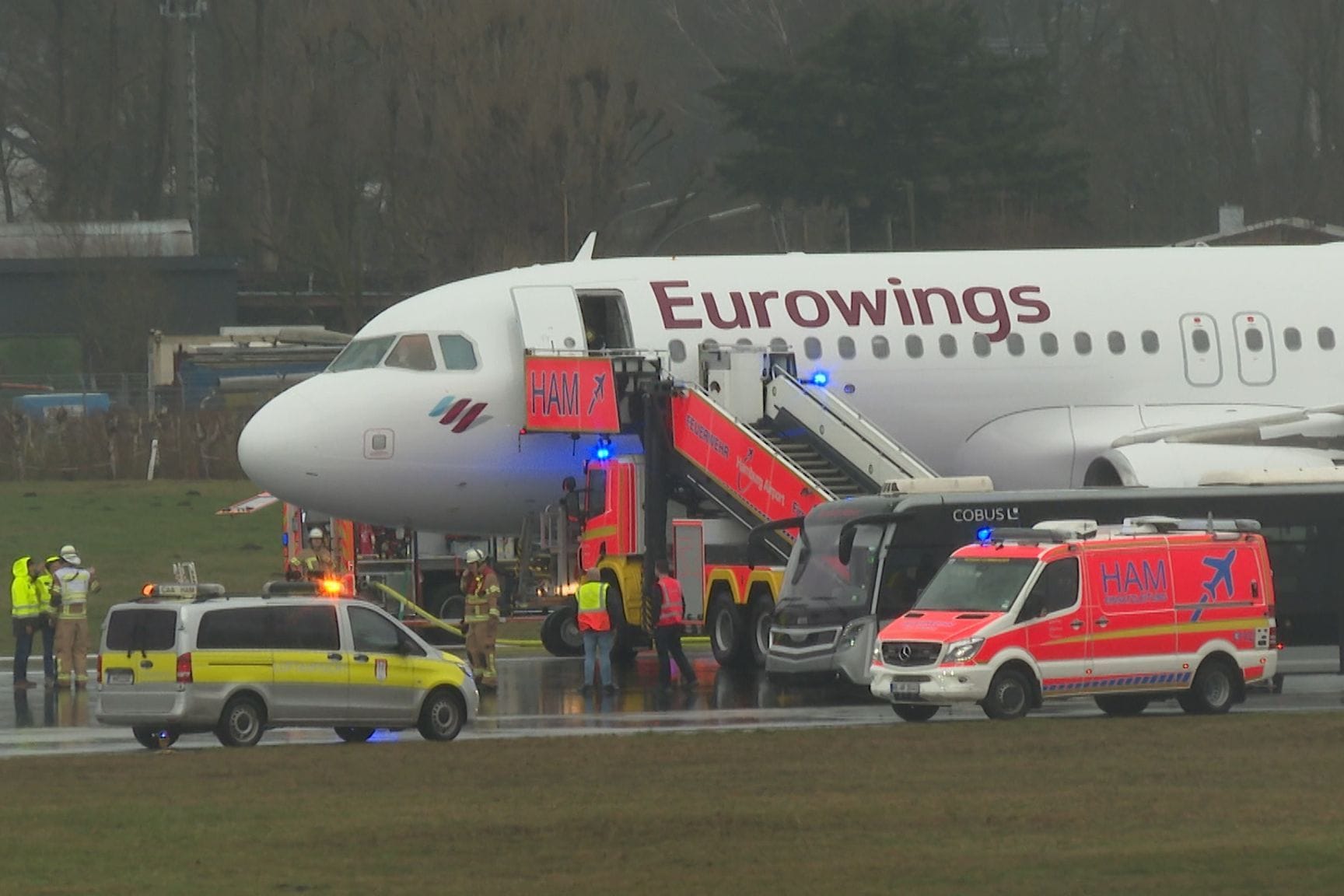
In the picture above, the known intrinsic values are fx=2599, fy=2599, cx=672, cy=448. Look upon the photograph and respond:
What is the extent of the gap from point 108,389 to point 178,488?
36.6ft

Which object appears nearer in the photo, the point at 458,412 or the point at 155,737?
the point at 155,737

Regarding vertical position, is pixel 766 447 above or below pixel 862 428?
below

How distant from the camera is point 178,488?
61.5 metres

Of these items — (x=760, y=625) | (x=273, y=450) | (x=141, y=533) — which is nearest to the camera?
(x=760, y=625)

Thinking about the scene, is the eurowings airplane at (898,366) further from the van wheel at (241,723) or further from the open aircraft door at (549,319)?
the van wheel at (241,723)

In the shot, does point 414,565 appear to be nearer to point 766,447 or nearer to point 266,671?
point 766,447

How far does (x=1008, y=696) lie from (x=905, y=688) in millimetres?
991

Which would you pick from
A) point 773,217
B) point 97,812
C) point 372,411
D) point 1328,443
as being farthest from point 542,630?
point 773,217

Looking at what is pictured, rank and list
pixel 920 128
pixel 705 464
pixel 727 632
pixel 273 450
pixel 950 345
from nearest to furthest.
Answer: pixel 727 632 < pixel 705 464 < pixel 273 450 < pixel 950 345 < pixel 920 128

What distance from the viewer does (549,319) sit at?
33.9 metres

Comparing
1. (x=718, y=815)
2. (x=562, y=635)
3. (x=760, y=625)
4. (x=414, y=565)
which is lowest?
(x=718, y=815)

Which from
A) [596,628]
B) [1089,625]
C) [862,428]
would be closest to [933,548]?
[1089,625]

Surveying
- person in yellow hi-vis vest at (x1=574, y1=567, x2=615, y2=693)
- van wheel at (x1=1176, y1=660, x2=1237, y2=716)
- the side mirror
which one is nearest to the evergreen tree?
person in yellow hi-vis vest at (x1=574, y1=567, x2=615, y2=693)

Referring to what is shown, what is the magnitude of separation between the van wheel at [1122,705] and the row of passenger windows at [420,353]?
35.5 feet
